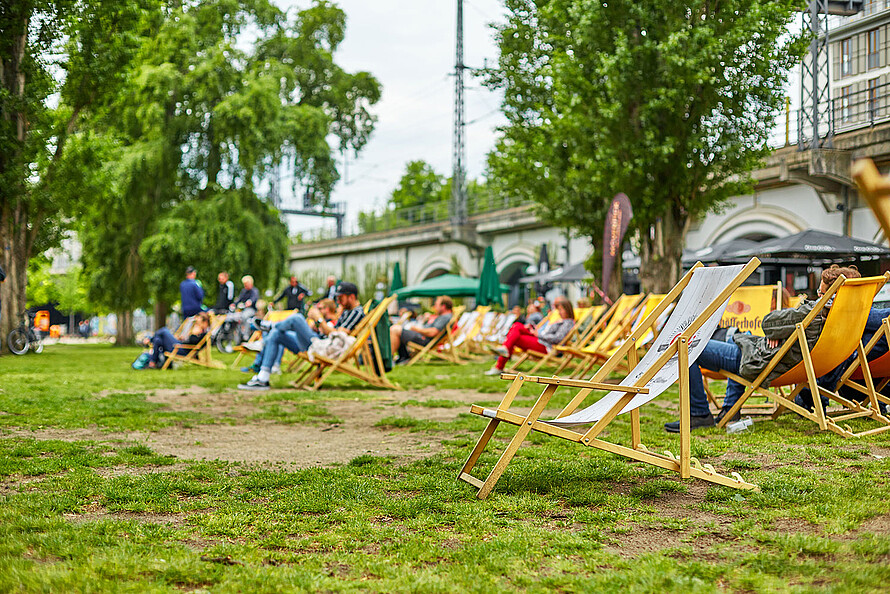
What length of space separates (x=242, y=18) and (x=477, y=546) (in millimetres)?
24555

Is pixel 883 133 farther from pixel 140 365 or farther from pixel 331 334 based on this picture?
pixel 140 365

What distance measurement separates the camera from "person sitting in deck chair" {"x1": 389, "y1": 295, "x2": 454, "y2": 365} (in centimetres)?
1380

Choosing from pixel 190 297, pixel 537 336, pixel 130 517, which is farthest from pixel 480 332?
pixel 130 517

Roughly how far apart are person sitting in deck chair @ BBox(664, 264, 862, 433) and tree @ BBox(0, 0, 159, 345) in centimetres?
1088

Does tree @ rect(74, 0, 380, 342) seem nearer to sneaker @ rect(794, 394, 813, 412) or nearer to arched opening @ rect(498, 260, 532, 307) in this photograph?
arched opening @ rect(498, 260, 532, 307)

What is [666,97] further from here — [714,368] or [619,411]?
[619,411]

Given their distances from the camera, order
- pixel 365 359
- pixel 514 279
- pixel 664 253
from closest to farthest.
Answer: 1. pixel 365 359
2. pixel 664 253
3. pixel 514 279

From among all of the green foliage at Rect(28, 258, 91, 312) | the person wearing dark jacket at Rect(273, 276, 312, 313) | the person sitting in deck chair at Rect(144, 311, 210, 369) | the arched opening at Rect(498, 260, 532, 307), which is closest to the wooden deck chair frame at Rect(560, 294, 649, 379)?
the person sitting in deck chair at Rect(144, 311, 210, 369)

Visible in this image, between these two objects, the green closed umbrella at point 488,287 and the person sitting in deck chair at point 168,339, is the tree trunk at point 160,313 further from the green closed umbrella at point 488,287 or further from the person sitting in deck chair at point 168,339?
the person sitting in deck chair at point 168,339

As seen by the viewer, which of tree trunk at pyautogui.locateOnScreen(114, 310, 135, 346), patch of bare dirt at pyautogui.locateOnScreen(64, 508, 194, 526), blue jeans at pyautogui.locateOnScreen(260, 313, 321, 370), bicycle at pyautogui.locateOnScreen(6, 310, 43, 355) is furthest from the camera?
tree trunk at pyautogui.locateOnScreen(114, 310, 135, 346)

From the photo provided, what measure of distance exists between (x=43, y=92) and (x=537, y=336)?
365 inches

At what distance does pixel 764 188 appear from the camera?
2088 centimetres

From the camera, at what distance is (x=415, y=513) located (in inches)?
126

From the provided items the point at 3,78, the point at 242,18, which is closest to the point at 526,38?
the point at 3,78
